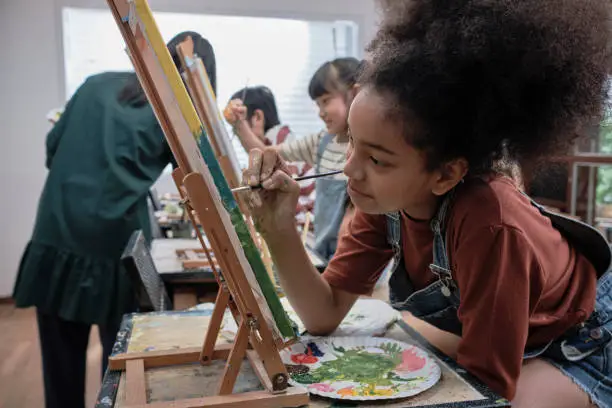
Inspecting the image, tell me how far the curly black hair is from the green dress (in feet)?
3.24

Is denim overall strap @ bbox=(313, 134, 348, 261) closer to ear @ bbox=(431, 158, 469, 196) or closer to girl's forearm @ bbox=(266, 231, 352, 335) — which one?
girl's forearm @ bbox=(266, 231, 352, 335)

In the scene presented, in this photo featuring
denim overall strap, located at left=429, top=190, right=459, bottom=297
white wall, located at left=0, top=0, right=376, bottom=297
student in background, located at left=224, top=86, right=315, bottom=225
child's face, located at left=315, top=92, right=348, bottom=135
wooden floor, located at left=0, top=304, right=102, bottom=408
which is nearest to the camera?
denim overall strap, located at left=429, top=190, right=459, bottom=297

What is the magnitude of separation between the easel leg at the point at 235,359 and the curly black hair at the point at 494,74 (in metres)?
0.34

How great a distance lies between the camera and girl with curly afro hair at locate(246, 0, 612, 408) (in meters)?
0.74

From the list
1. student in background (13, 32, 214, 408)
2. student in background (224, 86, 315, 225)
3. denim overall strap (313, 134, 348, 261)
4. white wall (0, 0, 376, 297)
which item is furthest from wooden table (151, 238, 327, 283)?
white wall (0, 0, 376, 297)

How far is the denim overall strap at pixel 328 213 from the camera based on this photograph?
2141 mm

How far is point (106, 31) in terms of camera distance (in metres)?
3.85

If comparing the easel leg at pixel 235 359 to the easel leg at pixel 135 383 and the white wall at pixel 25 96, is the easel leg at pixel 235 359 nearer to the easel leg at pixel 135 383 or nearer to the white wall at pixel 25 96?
the easel leg at pixel 135 383

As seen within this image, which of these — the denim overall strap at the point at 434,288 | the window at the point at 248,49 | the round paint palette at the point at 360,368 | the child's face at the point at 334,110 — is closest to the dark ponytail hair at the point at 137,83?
the child's face at the point at 334,110

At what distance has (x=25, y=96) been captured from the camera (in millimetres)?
3738

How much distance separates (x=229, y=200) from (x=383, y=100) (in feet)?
0.83

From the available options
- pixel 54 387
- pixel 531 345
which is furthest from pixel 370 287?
pixel 54 387

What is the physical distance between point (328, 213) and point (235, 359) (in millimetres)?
1497

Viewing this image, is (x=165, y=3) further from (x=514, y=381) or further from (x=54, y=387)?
(x=514, y=381)
